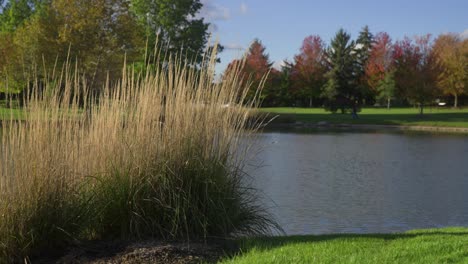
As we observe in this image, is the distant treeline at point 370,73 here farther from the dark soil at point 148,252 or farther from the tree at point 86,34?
the dark soil at point 148,252

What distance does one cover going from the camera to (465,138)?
29.6m

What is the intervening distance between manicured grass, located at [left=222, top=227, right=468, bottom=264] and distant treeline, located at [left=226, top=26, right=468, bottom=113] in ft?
122

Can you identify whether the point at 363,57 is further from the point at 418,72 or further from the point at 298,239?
the point at 298,239

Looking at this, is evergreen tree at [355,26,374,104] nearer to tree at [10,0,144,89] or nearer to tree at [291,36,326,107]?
tree at [291,36,326,107]

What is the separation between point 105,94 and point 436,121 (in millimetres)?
37552

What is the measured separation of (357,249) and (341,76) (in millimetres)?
53600

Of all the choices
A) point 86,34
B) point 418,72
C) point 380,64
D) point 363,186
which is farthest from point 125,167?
point 380,64

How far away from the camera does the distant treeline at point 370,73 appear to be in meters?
45.5

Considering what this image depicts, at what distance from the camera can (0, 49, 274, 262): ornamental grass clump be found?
4.92 m

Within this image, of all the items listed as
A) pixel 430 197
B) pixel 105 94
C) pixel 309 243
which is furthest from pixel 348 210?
pixel 105 94

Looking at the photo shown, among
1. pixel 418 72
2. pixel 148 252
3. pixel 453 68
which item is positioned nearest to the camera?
pixel 148 252

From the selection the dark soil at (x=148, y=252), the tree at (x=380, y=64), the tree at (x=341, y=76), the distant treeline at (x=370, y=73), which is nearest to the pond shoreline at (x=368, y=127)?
the distant treeline at (x=370, y=73)

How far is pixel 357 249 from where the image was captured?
194 inches

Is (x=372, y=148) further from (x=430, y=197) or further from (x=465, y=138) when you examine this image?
(x=430, y=197)
